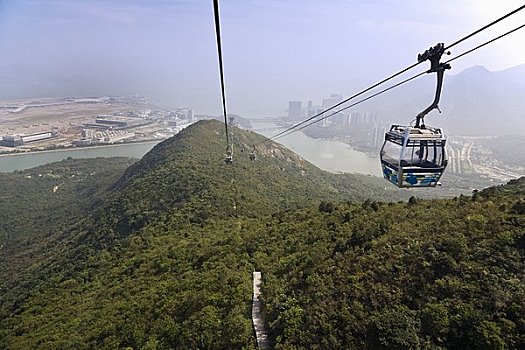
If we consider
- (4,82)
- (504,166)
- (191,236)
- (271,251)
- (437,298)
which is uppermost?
(4,82)

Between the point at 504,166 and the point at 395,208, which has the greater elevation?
the point at 395,208

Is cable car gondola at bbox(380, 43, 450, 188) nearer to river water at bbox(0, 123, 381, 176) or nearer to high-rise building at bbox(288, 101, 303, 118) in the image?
river water at bbox(0, 123, 381, 176)

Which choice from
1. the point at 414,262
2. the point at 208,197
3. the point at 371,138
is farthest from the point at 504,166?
the point at 414,262

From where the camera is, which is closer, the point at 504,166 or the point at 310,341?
the point at 310,341

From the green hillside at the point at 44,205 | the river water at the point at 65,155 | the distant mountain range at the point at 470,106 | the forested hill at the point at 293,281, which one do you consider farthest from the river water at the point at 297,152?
the forested hill at the point at 293,281

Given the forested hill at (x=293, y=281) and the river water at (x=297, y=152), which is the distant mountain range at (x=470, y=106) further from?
the forested hill at (x=293, y=281)

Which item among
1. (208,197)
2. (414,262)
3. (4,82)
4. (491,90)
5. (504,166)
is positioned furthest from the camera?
(491,90)

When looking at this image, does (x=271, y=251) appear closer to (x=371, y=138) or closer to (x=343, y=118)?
(x=371, y=138)
